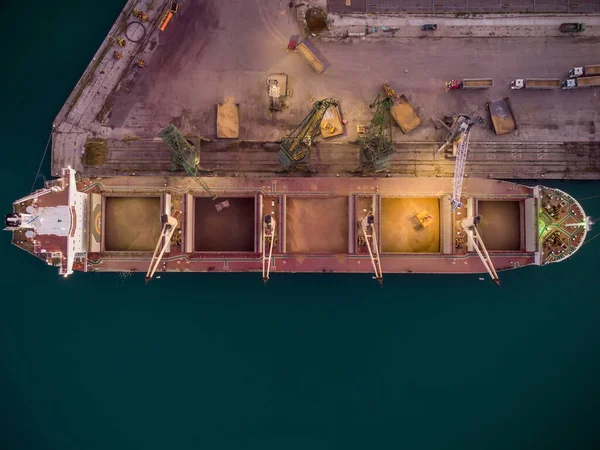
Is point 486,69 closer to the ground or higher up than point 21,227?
higher up

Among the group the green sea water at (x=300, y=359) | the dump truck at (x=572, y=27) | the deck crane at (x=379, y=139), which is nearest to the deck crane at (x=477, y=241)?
the green sea water at (x=300, y=359)

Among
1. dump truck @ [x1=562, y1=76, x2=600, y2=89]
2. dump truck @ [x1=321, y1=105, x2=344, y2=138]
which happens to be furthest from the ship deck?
dump truck @ [x1=562, y1=76, x2=600, y2=89]

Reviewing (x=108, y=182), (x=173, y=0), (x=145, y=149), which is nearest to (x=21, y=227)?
(x=108, y=182)

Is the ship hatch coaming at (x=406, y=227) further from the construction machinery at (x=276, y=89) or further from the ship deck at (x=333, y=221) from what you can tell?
the construction machinery at (x=276, y=89)

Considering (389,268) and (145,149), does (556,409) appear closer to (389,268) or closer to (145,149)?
(389,268)

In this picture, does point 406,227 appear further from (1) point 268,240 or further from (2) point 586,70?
(2) point 586,70

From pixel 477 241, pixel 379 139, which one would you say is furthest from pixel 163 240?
pixel 477 241
